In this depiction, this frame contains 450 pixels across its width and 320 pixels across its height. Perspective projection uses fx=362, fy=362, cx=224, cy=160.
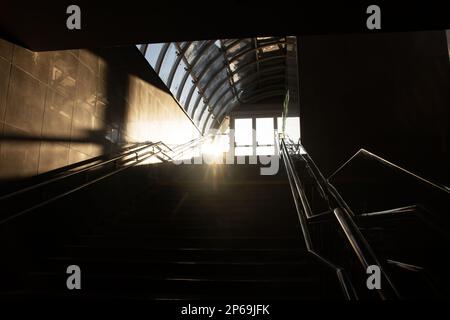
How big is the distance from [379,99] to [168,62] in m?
5.83

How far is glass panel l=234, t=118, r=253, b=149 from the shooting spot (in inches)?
774

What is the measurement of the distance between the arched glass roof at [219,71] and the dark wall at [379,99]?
2337 mm

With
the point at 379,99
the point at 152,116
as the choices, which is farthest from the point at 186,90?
the point at 379,99

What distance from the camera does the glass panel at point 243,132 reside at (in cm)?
1967

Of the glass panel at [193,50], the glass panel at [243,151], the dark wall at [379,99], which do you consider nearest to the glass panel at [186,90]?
the glass panel at [193,50]

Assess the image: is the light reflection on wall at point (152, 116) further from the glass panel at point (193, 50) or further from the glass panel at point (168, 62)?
the glass panel at point (193, 50)

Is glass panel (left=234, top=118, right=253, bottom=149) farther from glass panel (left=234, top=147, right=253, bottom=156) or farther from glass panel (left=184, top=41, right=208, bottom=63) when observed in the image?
glass panel (left=184, top=41, right=208, bottom=63)

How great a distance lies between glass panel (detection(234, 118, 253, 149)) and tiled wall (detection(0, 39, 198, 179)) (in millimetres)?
12101

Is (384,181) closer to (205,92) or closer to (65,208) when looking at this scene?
(65,208)

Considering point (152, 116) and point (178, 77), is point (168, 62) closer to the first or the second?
point (178, 77)

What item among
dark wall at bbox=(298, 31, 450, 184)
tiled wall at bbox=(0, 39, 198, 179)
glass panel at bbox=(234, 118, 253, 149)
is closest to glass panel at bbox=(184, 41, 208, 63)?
tiled wall at bbox=(0, 39, 198, 179)

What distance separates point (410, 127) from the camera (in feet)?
22.8

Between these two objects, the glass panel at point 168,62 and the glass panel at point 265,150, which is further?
the glass panel at point 265,150

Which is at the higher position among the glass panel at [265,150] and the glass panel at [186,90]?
the glass panel at [186,90]
